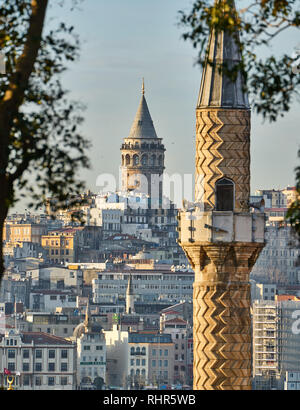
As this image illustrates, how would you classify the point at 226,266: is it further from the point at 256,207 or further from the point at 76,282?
the point at 76,282

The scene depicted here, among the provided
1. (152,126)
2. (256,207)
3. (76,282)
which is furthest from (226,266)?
(152,126)

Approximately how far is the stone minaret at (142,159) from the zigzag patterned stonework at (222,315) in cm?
16235

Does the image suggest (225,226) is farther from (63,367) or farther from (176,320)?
(176,320)

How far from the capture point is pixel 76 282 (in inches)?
5625

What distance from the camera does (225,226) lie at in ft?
61.3

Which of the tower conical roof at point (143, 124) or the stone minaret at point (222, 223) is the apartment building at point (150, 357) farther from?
the stone minaret at point (222, 223)

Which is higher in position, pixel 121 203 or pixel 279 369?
pixel 121 203

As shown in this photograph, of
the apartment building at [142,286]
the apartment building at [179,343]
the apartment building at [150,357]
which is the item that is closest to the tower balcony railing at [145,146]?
the apartment building at [142,286]

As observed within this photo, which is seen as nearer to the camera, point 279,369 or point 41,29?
point 41,29

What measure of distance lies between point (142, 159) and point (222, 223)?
163287 mm

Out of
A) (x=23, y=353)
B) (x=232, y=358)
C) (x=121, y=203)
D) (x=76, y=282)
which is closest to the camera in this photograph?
(x=232, y=358)

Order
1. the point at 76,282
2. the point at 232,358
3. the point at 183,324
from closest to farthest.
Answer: the point at 232,358 → the point at 183,324 → the point at 76,282

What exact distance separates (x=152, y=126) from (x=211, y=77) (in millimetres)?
167137

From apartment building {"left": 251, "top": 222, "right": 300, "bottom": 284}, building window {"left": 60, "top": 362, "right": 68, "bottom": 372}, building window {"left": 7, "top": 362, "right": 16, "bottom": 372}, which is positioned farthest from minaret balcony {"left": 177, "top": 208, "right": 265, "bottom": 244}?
apartment building {"left": 251, "top": 222, "right": 300, "bottom": 284}
